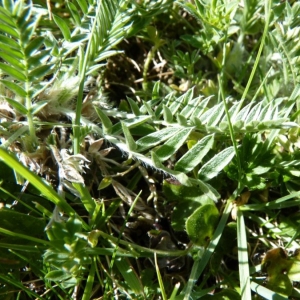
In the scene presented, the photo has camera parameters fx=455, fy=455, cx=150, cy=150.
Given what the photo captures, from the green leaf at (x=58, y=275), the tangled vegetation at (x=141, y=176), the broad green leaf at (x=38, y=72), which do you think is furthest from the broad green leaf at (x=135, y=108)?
the green leaf at (x=58, y=275)

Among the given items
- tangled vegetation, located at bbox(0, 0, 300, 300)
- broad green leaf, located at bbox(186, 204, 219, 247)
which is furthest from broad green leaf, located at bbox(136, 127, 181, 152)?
broad green leaf, located at bbox(186, 204, 219, 247)

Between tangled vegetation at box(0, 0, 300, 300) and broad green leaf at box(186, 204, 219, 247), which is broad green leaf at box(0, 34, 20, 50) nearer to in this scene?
tangled vegetation at box(0, 0, 300, 300)

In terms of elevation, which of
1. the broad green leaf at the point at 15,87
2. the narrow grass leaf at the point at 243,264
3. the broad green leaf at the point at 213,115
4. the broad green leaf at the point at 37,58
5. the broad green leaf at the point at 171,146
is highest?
the broad green leaf at the point at 37,58

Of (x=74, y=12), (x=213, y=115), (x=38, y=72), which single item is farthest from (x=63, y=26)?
(x=213, y=115)

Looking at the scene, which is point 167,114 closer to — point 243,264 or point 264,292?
point 243,264

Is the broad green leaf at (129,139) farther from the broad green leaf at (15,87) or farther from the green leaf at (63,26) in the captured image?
the green leaf at (63,26)

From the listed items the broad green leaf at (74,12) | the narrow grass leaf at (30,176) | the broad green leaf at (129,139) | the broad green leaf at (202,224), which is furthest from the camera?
the broad green leaf at (74,12)

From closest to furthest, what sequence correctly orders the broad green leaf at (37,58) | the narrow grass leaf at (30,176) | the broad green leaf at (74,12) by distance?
the narrow grass leaf at (30,176), the broad green leaf at (37,58), the broad green leaf at (74,12)

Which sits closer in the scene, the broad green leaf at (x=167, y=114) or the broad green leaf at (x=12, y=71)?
the broad green leaf at (x=12, y=71)
